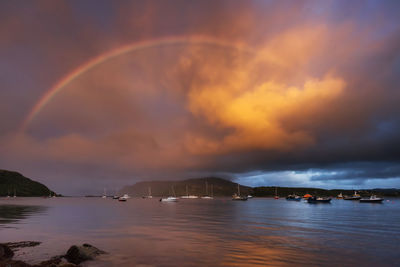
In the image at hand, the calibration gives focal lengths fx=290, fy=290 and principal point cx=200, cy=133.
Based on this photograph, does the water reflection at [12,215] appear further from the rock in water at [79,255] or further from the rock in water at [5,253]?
the rock in water at [79,255]

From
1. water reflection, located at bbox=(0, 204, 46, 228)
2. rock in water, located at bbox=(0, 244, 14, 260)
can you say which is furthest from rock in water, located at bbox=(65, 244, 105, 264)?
water reflection, located at bbox=(0, 204, 46, 228)

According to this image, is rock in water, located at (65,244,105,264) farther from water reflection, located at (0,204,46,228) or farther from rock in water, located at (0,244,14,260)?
water reflection, located at (0,204,46,228)

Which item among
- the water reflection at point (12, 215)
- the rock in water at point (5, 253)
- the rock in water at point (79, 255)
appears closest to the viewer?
the rock in water at point (5, 253)

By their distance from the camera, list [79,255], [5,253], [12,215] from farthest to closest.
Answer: [12,215] < [5,253] < [79,255]

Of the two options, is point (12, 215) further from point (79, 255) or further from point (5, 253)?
point (79, 255)

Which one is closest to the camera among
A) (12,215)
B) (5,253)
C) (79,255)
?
(79,255)

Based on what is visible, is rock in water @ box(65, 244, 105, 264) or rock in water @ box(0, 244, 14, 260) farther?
rock in water @ box(65, 244, 105, 264)

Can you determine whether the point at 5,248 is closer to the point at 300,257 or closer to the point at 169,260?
the point at 169,260

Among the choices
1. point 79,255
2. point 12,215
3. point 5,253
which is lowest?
point 79,255

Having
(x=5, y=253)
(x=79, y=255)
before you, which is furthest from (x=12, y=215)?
(x=79, y=255)

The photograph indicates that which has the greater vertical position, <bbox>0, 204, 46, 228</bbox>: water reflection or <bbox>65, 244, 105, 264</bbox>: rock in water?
<bbox>0, 204, 46, 228</bbox>: water reflection

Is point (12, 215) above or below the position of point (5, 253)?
above

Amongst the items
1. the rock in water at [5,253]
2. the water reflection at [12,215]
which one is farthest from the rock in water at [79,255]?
the water reflection at [12,215]

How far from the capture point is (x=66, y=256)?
1168 inches
